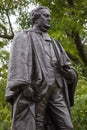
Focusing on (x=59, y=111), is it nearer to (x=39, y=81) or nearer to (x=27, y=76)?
(x=39, y=81)

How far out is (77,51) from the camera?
1467 centimetres

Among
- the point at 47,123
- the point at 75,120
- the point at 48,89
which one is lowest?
the point at 75,120

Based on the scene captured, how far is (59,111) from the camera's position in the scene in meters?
6.18

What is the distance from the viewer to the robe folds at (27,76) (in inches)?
236

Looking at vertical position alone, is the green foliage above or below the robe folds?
below

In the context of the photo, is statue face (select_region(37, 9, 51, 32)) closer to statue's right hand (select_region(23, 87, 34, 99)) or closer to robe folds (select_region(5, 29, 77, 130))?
robe folds (select_region(5, 29, 77, 130))

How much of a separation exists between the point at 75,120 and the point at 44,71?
479 centimetres

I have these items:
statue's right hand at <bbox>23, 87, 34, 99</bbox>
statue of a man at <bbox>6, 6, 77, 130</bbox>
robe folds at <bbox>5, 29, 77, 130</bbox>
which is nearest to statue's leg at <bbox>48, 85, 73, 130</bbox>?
statue of a man at <bbox>6, 6, 77, 130</bbox>

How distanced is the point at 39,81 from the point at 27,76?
0.64 feet

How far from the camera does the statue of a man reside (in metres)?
6.01

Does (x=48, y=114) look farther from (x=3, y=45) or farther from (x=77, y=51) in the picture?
(x=3, y=45)

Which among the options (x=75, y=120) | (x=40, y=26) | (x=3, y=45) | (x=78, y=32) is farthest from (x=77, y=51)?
(x=40, y=26)

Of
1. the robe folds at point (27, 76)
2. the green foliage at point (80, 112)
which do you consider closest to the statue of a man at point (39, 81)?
the robe folds at point (27, 76)

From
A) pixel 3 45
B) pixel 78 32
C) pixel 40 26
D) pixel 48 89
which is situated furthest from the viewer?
pixel 3 45
